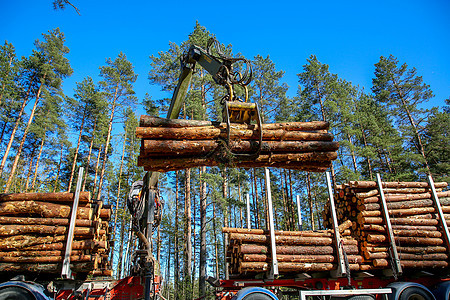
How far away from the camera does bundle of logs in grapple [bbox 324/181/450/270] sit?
24.5 ft

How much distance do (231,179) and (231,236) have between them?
21836 millimetres

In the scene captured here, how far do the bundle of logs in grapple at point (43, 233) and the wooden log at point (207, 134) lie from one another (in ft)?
11.2

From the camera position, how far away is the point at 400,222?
26.2ft

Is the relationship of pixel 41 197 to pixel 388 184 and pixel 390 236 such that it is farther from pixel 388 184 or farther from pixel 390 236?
pixel 388 184

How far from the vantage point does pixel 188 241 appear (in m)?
19.2

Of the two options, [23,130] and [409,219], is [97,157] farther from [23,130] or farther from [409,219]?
[409,219]

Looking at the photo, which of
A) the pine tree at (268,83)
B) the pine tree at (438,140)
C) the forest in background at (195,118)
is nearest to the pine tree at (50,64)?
the forest in background at (195,118)

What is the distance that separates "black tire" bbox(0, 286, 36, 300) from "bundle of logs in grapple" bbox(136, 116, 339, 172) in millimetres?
4108

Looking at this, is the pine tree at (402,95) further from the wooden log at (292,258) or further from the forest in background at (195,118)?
the wooden log at (292,258)

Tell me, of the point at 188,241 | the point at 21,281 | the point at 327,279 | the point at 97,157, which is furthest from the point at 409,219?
the point at 97,157

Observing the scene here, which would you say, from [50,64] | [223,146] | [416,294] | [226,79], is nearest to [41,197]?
[223,146]

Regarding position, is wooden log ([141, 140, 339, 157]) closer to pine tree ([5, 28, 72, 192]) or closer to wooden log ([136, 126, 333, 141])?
wooden log ([136, 126, 333, 141])

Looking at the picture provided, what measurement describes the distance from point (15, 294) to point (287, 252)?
613cm

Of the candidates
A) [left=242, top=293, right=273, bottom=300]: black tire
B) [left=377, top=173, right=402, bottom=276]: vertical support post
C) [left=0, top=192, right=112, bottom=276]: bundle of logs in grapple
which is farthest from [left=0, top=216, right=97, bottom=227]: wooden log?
[left=377, top=173, right=402, bottom=276]: vertical support post
